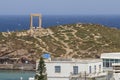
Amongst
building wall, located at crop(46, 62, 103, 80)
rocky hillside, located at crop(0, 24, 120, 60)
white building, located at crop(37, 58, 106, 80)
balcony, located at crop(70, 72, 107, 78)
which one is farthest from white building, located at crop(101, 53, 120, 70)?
rocky hillside, located at crop(0, 24, 120, 60)

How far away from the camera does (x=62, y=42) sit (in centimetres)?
13938

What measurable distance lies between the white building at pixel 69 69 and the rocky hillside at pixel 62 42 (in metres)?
73.7

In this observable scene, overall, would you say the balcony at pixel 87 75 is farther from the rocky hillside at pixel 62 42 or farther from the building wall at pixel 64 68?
the rocky hillside at pixel 62 42

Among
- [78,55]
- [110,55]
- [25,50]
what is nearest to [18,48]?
[25,50]

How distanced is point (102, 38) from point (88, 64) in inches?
3502

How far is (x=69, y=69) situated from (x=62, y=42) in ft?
285

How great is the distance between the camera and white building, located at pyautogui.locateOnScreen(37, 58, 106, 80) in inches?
2037

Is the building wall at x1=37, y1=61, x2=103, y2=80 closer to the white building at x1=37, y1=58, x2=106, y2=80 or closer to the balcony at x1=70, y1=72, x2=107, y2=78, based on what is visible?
the white building at x1=37, y1=58, x2=106, y2=80

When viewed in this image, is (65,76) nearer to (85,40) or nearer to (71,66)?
(71,66)

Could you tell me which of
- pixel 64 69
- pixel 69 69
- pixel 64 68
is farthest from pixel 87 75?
pixel 64 68

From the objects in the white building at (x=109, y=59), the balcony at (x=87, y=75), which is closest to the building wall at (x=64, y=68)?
the balcony at (x=87, y=75)

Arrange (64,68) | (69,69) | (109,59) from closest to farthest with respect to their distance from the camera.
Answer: (69,69) < (64,68) < (109,59)

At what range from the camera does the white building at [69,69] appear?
170 ft

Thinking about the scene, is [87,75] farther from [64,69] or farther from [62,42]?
[62,42]
